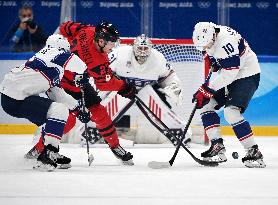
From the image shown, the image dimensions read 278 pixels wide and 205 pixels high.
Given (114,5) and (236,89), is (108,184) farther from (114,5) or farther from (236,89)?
(114,5)

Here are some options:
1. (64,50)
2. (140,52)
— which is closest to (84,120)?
(64,50)

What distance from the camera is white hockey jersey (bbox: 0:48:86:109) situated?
4863 millimetres

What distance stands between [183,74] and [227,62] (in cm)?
199

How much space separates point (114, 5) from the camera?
10117mm

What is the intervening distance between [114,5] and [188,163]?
16.8 ft

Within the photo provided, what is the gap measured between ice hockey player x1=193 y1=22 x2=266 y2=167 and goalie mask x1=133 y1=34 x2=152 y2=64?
1.14 m

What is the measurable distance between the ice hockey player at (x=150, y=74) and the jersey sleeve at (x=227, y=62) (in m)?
1.43

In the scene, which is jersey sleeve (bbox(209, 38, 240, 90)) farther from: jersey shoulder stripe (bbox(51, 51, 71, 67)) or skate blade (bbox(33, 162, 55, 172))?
skate blade (bbox(33, 162, 55, 172))

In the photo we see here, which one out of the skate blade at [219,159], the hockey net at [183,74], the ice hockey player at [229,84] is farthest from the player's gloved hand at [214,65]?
the hockey net at [183,74]

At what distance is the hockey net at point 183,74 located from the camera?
696cm

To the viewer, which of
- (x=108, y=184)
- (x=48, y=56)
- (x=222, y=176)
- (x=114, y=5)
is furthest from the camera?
(x=114, y=5)

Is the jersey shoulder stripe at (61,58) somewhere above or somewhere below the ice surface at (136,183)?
above

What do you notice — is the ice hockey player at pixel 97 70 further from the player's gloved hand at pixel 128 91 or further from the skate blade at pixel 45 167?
the skate blade at pixel 45 167

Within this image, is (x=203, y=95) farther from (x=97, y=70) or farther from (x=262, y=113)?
(x=262, y=113)
